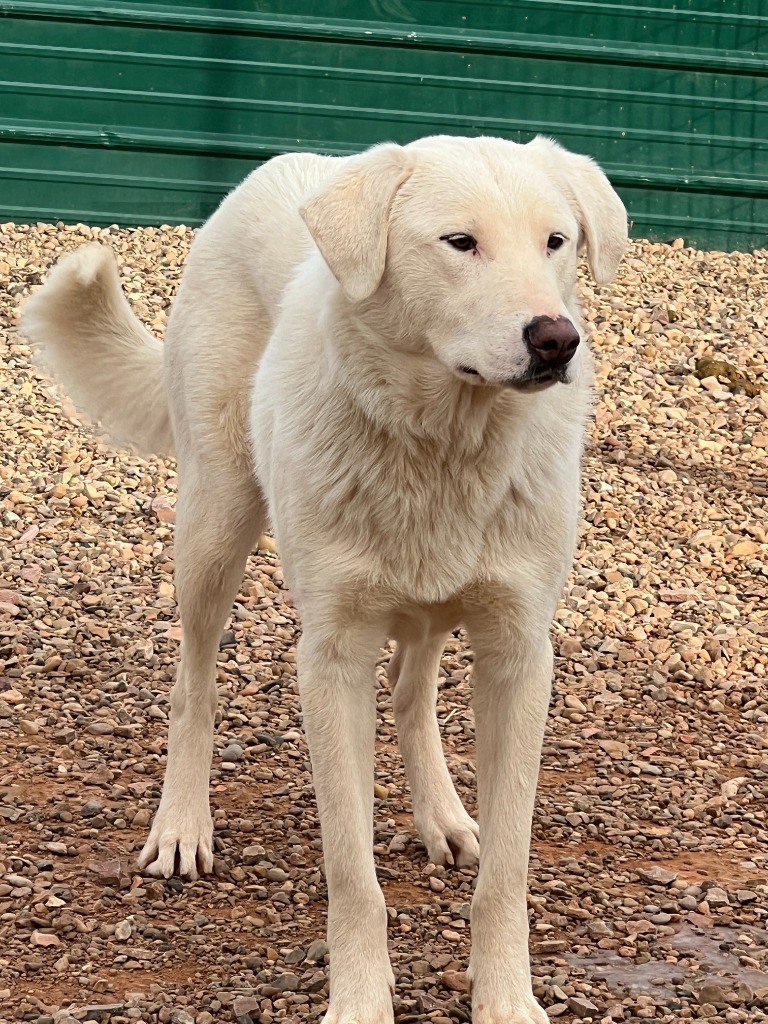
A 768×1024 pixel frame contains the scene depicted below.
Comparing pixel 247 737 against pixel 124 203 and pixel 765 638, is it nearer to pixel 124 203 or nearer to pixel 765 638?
pixel 765 638

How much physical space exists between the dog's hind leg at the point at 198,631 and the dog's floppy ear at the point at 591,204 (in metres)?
1.32

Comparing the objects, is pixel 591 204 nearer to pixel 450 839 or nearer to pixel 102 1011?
pixel 450 839

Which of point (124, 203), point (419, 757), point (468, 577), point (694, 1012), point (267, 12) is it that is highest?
point (267, 12)

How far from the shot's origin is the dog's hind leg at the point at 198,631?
4.23 metres

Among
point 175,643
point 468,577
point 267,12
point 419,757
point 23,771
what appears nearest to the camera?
point 468,577

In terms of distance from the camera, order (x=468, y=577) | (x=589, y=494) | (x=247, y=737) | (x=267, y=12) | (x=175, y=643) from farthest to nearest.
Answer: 1. (x=267, y=12)
2. (x=589, y=494)
3. (x=175, y=643)
4. (x=247, y=737)
5. (x=468, y=577)

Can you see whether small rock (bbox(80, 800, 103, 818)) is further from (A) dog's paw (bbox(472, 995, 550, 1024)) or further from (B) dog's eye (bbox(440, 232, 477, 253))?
(B) dog's eye (bbox(440, 232, 477, 253))

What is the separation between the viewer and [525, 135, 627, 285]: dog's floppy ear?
10.8 feet

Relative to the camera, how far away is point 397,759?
16.6 ft

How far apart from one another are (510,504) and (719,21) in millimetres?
8087

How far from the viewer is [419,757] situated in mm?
4340

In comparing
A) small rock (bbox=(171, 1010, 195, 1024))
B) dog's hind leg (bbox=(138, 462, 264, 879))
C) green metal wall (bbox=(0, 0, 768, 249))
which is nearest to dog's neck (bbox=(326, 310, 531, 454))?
dog's hind leg (bbox=(138, 462, 264, 879))

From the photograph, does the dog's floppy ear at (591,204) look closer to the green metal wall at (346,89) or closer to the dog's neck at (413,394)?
the dog's neck at (413,394)

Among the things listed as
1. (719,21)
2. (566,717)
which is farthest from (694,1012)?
(719,21)
